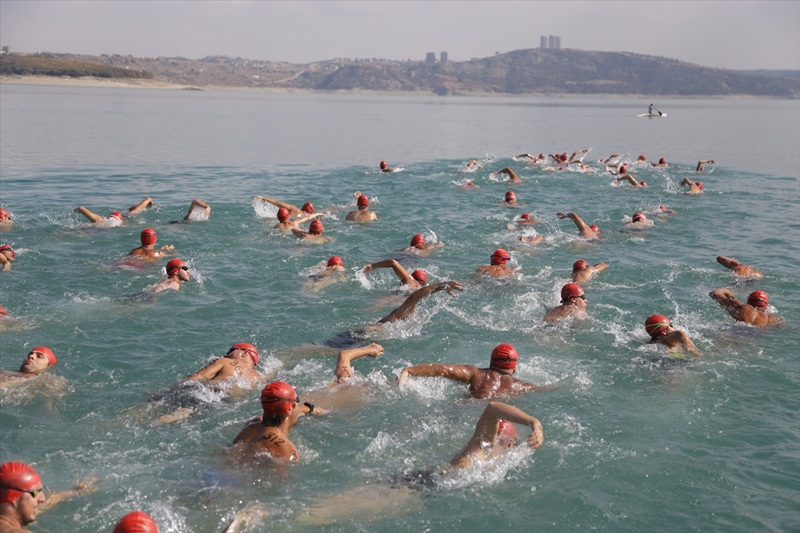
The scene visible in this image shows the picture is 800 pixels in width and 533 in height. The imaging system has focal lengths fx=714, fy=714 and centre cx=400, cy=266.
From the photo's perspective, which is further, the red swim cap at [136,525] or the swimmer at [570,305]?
the swimmer at [570,305]

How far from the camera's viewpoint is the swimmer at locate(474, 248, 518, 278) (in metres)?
16.3

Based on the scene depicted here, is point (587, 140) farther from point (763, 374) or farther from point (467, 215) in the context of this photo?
point (763, 374)

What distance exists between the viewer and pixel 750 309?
538 inches

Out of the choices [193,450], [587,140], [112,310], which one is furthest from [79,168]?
[587,140]

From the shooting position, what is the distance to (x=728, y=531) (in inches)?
299

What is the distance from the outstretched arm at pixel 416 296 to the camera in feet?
36.1

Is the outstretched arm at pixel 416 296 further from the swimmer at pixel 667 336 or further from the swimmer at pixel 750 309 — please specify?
the swimmer at pixel 750 309

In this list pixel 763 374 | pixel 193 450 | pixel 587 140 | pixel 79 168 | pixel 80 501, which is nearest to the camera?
pixel 80 501

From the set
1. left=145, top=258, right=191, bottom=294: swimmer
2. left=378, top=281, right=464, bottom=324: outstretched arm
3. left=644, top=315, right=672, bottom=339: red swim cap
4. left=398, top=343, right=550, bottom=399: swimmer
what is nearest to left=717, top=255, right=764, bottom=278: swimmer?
left=644, top=315, right=672, bottom=339: red swim cap

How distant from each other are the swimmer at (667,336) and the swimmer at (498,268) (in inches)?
187

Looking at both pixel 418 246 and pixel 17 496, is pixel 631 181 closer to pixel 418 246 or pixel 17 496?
pixel 418 246

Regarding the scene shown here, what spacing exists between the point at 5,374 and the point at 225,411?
341 cm

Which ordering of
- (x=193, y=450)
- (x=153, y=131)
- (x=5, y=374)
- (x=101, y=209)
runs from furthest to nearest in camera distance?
(x=153, y=131) → (x=101, y=209) → (x=5, y=374) → (x=193, y=450)

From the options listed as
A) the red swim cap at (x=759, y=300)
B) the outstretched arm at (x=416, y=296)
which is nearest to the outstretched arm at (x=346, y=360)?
the outstretched arm at (x=416, y=296)
